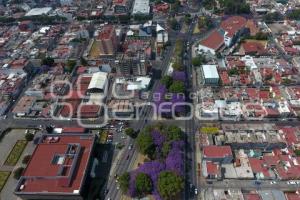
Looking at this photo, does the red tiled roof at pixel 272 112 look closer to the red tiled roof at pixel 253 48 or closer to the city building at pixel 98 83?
Result: the red tiled roof at pixel 253 48

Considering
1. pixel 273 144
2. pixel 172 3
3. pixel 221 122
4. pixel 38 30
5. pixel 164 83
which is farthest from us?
pixel 172 3

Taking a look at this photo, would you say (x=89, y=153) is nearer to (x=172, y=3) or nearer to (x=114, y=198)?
(x=114, y=198)

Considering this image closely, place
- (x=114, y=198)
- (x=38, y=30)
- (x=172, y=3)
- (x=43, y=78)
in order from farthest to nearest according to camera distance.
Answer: (x=172, y=3)
(x=38, y=30)
(x=43, y=78)
(x=114, y=198)

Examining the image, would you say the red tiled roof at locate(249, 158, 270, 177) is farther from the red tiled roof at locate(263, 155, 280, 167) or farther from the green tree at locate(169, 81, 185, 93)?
the green tree at locate(169, 81, 185, 93)

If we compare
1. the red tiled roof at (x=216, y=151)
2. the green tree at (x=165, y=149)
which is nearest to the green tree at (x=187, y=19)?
the red tiled roof at (x=216, y=151)

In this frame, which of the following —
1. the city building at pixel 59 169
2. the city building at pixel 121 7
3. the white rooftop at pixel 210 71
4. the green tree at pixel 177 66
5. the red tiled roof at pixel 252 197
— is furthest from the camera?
the city building at pixel 121 7

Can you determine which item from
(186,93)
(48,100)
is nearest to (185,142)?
(186,93)
